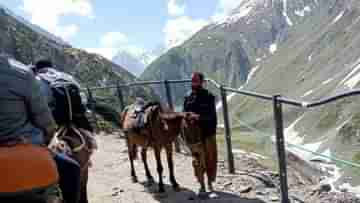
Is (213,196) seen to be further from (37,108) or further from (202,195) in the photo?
(37,108)

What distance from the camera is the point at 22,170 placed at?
354 centimetres

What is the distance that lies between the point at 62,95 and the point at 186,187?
4.40 m

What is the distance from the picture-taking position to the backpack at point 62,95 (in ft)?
18.1

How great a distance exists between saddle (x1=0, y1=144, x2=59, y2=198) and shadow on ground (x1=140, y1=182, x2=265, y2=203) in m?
4.89

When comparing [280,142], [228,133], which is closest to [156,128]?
[228,133]

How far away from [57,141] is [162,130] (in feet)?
11.0

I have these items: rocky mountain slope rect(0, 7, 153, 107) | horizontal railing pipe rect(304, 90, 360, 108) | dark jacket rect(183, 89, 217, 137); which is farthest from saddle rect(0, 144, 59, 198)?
rocky mountain slope rect(0, 7, 153, 107)

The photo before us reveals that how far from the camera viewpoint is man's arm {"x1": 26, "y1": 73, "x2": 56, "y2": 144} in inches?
149

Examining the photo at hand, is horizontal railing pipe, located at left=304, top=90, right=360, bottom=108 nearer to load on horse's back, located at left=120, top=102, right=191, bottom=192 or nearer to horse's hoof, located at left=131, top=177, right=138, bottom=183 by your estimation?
load on horse's back, located at left=120, top=102, right=191, bottom=192

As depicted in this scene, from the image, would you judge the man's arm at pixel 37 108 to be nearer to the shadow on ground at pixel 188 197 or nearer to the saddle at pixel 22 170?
the saddle at pixel 22 170

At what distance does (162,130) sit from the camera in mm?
8641

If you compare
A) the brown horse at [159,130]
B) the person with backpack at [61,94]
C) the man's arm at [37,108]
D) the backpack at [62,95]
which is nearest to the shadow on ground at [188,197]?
the brown horse at [159,130]

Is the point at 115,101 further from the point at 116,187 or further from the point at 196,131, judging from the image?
the point at 196,131

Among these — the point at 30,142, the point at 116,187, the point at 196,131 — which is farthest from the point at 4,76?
the point at 116,187
